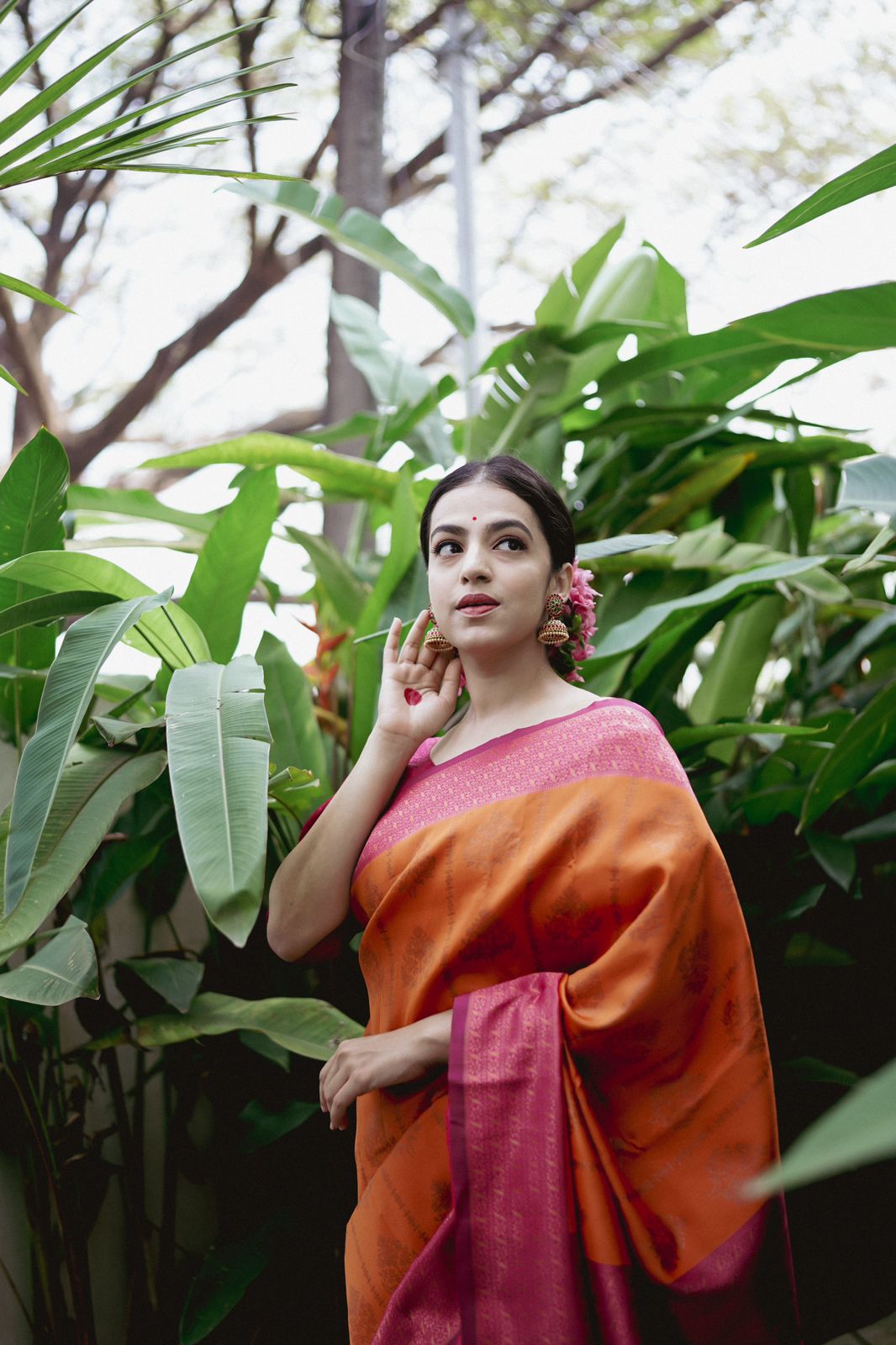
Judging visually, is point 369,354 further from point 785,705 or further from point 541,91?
point 541,91

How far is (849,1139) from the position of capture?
0.84ft

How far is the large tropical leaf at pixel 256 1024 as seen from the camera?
995 mm

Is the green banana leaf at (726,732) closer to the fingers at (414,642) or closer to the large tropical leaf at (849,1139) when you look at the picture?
the fingers at (414,642)

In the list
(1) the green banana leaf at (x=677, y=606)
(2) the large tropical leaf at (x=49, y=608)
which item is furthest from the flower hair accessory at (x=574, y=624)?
(2) the large tropical leaf at (x=49, y=608)

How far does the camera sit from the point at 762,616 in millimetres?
1568

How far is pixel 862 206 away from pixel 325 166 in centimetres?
189

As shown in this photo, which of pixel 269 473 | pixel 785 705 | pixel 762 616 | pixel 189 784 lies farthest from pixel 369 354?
pixel 189 784

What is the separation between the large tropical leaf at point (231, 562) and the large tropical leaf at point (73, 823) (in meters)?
0.25

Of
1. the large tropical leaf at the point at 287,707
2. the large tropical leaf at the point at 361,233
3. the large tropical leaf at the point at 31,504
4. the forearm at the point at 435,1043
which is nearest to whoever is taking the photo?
the forearm at the point at 435,1043

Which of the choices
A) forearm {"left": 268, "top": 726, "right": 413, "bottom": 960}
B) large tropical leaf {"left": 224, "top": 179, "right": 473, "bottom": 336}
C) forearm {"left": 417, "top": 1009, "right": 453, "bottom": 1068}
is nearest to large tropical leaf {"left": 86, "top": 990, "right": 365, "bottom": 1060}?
forearm {"left": 268, "top": 726, "right": 413, "bottom": 960}

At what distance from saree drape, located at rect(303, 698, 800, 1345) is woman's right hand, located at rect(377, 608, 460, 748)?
0.11m

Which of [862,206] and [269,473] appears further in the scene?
[862,206]

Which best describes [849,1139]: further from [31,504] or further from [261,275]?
[261,275]

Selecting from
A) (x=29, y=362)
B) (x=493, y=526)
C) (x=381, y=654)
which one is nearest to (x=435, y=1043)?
(x=493, y=526)
